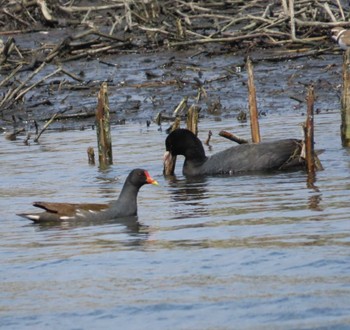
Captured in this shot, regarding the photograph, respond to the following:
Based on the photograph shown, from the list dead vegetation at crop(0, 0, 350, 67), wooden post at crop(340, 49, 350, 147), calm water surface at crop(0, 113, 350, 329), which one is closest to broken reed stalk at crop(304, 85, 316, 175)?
calm water surface at crop(0, 113, 350, 329)

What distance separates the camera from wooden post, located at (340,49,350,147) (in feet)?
51.9

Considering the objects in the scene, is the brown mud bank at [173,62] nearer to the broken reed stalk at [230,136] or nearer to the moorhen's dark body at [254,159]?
the broken reed stalk at [230,136]

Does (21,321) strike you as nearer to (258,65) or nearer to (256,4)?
(258,65)

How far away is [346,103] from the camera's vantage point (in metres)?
16.0

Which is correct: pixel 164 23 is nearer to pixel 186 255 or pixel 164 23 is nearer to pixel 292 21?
pixel 292 21

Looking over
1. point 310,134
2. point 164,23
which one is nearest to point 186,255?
point 310,134

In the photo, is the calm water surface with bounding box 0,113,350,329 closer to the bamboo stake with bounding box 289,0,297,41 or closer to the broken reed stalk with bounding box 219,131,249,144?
the broken reed stalk with bounding box 219,131,249,144

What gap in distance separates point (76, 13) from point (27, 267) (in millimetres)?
17389

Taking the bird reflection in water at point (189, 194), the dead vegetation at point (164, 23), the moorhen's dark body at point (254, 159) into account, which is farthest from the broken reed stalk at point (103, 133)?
the dead vegetation at point (164, 23)

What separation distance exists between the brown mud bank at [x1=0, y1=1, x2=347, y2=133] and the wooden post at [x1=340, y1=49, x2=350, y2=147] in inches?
175

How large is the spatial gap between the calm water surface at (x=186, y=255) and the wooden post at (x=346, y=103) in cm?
18

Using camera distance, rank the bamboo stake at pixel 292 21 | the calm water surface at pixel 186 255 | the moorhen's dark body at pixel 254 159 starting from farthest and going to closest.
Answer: the bamboo stake at pixel 292 21 < the moorhen's dark body at pixel 254 159 < the calm water surface at pixel 186 255

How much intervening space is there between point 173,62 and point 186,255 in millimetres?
13472

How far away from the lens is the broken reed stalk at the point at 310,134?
577 inches
